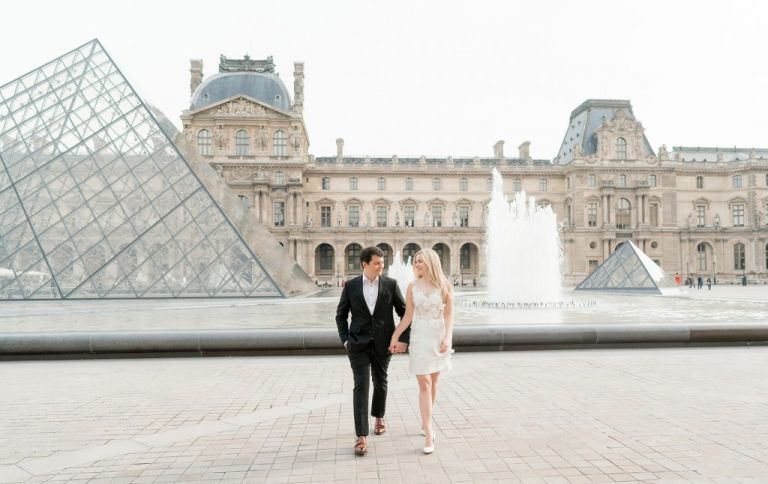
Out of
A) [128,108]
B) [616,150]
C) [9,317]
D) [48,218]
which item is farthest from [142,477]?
[616,150]

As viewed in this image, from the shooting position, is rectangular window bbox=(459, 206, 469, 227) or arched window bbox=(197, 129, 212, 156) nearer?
arched window bbox=(197, 129, 212, 156)

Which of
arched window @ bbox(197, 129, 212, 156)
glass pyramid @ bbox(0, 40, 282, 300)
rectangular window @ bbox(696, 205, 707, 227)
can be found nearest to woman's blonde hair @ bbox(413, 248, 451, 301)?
glass pyramid @ bbox(0, 40, 282, 300)

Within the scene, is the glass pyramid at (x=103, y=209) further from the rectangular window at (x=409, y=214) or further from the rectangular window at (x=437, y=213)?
the rectangular window at (x=437, y=213)

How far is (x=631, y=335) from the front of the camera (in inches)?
337

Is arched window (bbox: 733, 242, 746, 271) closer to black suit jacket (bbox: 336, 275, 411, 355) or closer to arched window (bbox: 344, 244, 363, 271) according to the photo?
arched window (bbox: 344, 244, 363, 271)

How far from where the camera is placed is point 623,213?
170 ft

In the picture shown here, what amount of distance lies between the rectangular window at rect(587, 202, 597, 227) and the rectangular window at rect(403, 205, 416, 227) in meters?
15.7

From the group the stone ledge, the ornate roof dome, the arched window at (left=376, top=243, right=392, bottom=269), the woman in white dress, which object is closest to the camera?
the woman in white dress

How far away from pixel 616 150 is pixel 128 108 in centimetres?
4458

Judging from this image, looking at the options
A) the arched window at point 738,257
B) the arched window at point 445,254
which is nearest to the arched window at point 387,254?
the arched window at point 445,254

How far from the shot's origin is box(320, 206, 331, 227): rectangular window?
169 feet

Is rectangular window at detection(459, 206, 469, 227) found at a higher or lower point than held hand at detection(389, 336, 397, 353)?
higher

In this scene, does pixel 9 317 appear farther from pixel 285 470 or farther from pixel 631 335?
pixel 631 335

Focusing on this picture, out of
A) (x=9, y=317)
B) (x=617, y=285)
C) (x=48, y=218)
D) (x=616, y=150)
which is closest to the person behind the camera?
(x=9, y=317)
